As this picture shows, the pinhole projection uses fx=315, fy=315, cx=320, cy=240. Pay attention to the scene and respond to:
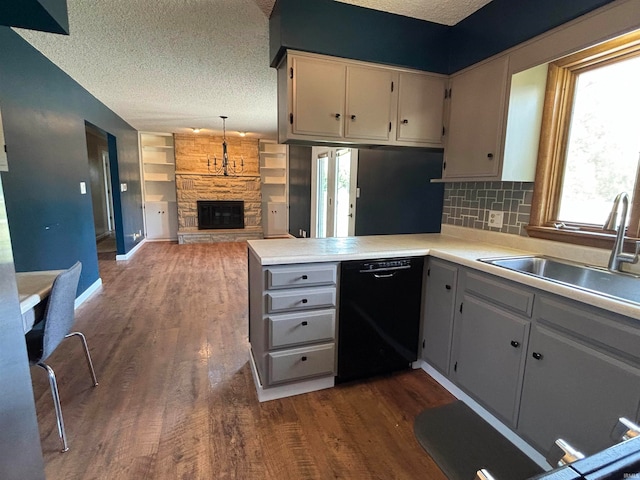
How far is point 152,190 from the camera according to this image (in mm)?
7273

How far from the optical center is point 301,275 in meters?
1.80

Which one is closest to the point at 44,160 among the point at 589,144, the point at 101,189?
the point at 589,144

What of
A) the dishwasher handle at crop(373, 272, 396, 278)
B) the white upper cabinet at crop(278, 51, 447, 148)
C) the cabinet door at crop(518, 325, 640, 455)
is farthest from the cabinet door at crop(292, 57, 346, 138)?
the cabinet door at crop(518, 325, 640, 455)

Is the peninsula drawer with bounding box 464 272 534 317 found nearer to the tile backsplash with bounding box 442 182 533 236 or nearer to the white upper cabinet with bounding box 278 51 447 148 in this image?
the tile backsplash with bounding box 442 182 533 236

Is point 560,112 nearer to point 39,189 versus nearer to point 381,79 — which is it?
point 381,79

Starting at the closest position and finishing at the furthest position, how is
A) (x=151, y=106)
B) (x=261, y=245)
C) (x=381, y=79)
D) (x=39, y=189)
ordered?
(x=261, y=245)
(x=381, y=79)
(x=39, y=189)
(x=151, y=106)

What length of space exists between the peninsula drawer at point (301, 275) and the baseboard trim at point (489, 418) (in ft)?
3.27

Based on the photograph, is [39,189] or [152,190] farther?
[152,190]

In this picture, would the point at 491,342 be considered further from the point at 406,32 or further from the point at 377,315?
the point at 406,32

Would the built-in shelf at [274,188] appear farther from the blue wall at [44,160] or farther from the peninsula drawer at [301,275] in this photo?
the peninsula drawer at [301,275]

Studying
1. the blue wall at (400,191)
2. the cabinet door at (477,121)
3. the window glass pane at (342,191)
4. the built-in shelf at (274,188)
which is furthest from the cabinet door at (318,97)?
the built-in shelf at (274,188)

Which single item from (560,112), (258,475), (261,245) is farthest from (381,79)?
(258,475)

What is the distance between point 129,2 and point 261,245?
173cm

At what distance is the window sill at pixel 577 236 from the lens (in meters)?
1.66
